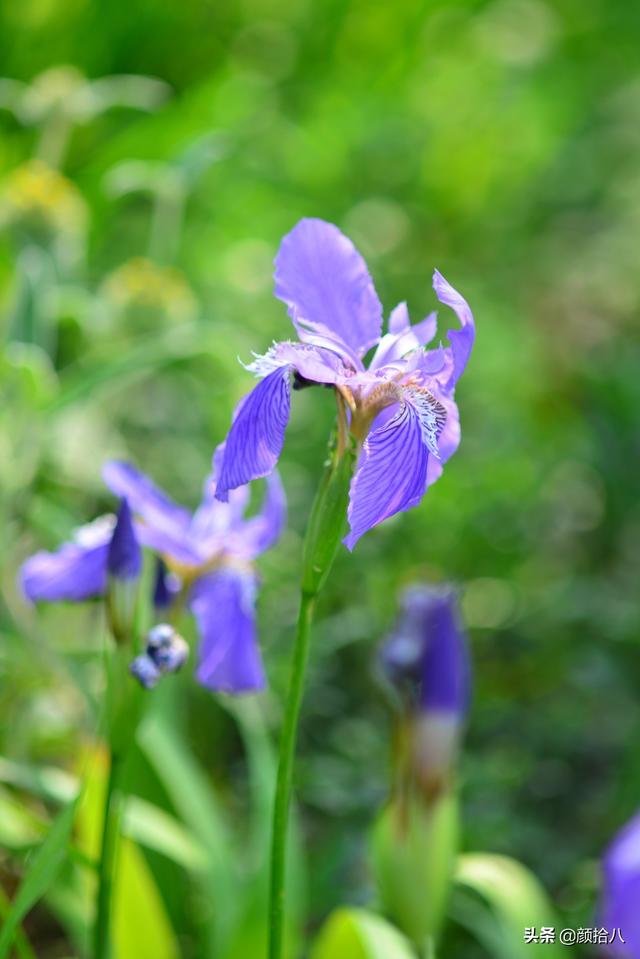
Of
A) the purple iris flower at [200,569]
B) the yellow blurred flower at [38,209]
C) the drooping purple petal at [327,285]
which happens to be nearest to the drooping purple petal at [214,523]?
the purple iris flower at [200,569]

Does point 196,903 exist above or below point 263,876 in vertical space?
below

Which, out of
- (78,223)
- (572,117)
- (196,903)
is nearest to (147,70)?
(572,117)

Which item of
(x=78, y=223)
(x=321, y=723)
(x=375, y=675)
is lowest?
(x=321, y=723)

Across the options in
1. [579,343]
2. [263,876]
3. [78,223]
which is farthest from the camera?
[579,343]

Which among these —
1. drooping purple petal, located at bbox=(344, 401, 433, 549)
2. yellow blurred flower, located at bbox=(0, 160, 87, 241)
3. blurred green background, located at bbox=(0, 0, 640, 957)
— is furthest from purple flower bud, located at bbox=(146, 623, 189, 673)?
yellow blurred flower, located at bbox=(0, 160, 87, 241)

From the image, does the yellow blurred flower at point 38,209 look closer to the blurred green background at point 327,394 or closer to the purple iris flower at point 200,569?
the blurred green background at point 327,394

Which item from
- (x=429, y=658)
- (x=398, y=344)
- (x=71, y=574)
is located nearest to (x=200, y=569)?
(x=71, y=574)

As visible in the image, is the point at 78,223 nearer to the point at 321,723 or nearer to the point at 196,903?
the point at 321,723
